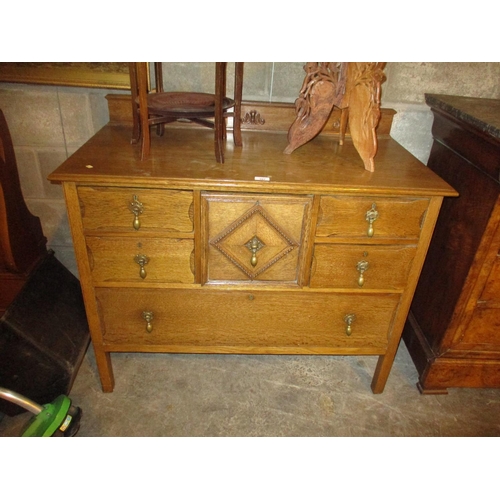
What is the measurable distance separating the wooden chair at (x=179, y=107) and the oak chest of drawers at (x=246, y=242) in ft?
0.25

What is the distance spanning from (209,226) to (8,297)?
4.32 feet

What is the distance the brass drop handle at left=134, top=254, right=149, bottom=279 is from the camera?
1.51m

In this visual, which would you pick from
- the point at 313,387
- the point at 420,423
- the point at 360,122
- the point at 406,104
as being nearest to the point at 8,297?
the point at 313,387

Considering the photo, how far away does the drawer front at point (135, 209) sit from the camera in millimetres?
1394

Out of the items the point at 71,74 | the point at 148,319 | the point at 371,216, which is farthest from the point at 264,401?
the point at 71,74

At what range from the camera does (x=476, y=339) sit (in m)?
1.81

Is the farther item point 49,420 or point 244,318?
point 244,318

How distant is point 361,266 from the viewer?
1556mm

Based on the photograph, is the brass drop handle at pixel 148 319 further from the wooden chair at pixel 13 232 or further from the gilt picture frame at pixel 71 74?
the gilt picture frame at pixel 71 74

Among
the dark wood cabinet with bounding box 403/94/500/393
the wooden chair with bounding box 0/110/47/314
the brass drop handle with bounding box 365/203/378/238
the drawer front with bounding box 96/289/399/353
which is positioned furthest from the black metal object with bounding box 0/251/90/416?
the dark wood cabinet with bounding box 403/94/500/393

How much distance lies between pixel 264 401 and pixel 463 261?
110 centimetres

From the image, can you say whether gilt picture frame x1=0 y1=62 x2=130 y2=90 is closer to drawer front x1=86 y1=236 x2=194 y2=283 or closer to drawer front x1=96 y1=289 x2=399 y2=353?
drawer front x1=86 y1=236 x2=194 y2=283

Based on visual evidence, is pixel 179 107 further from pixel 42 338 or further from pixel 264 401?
pixel 264 401

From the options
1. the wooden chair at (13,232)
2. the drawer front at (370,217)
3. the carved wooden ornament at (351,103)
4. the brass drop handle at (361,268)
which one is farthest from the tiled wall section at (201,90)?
the brass drop handle at (361,268)
